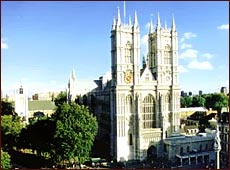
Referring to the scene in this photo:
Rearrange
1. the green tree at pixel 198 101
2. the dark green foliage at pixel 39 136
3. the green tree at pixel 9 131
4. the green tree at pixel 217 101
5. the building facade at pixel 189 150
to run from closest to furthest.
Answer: the dark green foliage at pixel 39 136, the building facade at pixel 189 150, the green tree at pixel 9 131, the green tree at pixel 217 101, the green tree at pixel 198 101

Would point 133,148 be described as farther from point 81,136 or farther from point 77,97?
point 77,97

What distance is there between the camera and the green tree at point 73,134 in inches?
1152

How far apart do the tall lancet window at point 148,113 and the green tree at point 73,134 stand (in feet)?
26.0

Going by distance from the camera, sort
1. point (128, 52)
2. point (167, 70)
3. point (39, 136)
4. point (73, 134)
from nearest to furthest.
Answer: point (73, 134) < point (39, 136) < point (128, 52) < point (167, 70)

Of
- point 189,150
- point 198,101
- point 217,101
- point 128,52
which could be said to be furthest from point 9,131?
point 198,101

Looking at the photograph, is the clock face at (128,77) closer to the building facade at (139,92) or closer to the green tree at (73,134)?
the building facade at (139,92)

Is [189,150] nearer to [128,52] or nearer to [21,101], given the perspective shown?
[128,52]

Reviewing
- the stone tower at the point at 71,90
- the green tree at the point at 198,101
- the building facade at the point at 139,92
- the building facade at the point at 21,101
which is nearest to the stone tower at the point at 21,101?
the building facade at the point at 21,101

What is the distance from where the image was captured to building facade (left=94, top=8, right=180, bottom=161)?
117 ft

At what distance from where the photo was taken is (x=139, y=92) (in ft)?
119

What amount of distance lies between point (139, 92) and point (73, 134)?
10.2 m

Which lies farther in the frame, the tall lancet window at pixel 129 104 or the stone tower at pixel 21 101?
the stone tower at pixel 21 101

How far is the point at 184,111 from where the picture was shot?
58.3m

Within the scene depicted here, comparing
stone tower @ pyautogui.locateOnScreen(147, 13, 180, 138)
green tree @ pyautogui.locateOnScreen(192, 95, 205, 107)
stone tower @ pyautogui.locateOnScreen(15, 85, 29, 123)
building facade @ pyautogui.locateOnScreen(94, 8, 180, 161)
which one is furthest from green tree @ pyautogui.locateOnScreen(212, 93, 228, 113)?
stone tower @ pyautogui.locateOnScreen(15, 85, 29, 123)
